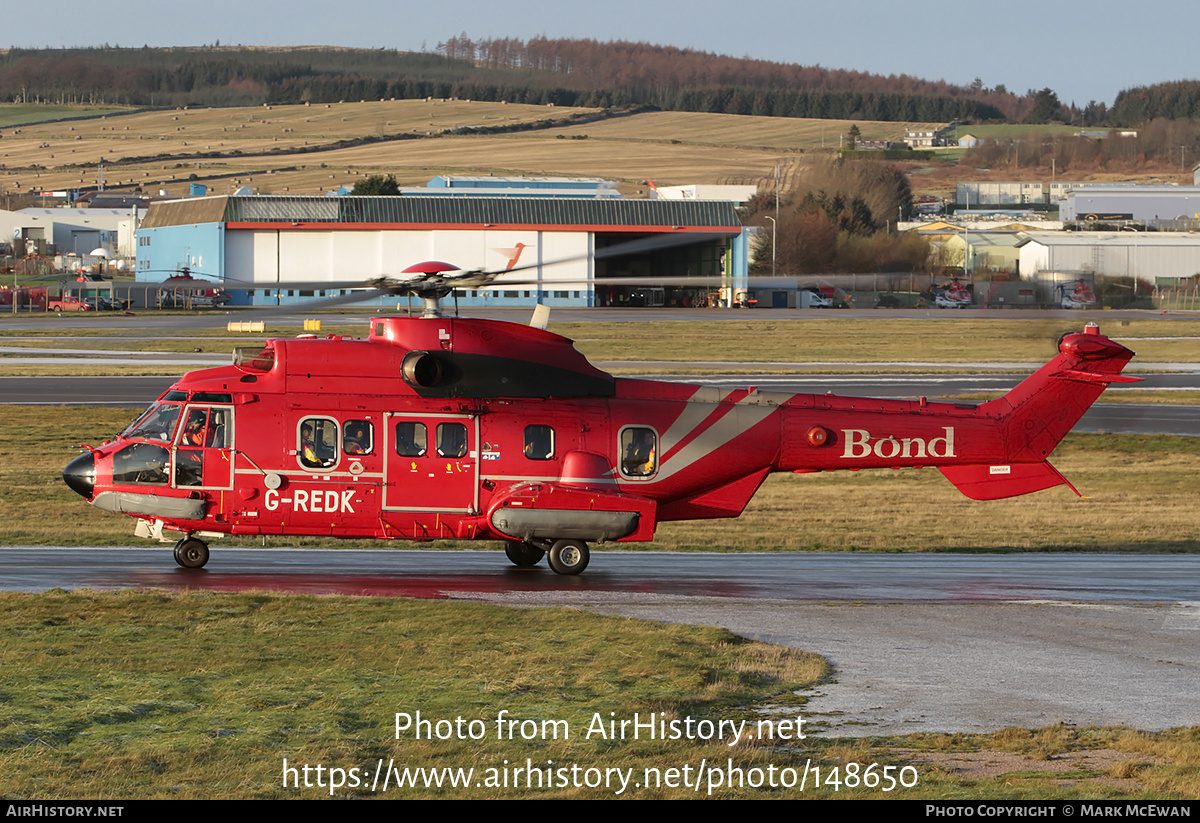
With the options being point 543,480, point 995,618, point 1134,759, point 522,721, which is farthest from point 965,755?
point 543,480

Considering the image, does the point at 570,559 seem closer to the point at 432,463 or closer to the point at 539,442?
the point at 539,442

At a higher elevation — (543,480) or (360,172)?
(360,172)

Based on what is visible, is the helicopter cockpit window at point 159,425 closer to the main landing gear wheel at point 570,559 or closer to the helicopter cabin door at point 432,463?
the helicopter cabin door at point 432,463

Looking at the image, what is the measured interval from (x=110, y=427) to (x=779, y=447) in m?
22.6

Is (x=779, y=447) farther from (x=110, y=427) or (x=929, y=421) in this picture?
(x=110, y=427)

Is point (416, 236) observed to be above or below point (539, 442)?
above

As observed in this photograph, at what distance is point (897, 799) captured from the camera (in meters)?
8.93

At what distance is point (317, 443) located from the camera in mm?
18328

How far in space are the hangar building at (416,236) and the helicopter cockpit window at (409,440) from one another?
67334 millimetres

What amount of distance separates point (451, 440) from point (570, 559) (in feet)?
8.42

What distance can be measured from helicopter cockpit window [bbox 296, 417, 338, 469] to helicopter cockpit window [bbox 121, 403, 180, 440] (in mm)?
1888

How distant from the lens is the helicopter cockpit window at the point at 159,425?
60.3ft

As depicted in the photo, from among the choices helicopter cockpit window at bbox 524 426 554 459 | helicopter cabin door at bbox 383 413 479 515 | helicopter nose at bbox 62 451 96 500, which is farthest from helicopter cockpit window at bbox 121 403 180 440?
helicopter cockpit window at bbox 524 426 554 459

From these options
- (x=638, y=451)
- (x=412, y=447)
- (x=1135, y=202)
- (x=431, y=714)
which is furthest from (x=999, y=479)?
(x=1135, y=202)
